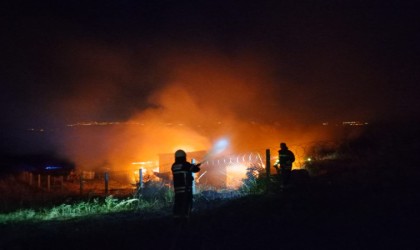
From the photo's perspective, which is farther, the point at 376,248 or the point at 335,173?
the point at 335,173

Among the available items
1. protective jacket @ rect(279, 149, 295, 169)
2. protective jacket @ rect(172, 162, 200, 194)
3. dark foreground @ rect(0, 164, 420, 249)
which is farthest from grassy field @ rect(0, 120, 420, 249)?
protective jacket @ rect(172, 162, 200, 194)

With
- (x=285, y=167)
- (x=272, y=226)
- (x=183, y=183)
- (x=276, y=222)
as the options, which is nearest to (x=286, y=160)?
(x=285, y=167)

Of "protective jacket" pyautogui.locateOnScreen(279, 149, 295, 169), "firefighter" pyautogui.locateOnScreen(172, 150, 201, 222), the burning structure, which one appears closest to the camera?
"firefighter" pyautogui.locateOnScreen(172, 150, 201, 222)

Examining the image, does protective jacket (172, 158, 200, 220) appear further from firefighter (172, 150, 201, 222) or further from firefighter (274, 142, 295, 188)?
firefighter (274, 142, 295, 188)

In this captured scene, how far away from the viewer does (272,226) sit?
938 cm

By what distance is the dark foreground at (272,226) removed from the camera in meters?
8.31

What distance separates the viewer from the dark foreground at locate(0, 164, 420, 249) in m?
8.31

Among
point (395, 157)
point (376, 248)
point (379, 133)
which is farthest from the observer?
point (379, 133)

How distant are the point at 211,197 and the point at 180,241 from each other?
4.93 metres

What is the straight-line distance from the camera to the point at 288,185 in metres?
12.6

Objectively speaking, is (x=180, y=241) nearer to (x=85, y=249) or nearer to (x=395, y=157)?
(x=85, y=249)

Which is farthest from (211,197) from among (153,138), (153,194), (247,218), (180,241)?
(153,138)

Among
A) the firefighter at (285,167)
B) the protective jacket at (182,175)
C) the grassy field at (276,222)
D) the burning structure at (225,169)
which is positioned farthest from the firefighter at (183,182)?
the burning structure at (225,169)

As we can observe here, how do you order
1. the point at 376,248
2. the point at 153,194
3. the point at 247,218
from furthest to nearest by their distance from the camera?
the point at 153,194 < the point at 247,218 < the point at 376,248
